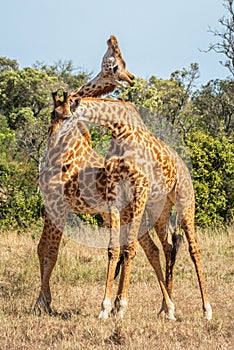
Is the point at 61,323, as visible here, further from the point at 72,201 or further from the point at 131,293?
the point at 131,293

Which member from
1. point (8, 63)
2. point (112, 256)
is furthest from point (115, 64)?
point (8, 63)

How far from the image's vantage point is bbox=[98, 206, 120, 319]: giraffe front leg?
525 cm

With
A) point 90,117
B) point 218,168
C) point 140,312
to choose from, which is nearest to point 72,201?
point 90,117

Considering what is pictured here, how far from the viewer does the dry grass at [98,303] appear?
15.1 ft

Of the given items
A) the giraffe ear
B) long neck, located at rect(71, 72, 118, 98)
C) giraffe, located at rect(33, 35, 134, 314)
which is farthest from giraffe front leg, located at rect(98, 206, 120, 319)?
long neck, located at rect(71, 72, 118, 98)

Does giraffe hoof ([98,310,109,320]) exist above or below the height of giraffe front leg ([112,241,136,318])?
below

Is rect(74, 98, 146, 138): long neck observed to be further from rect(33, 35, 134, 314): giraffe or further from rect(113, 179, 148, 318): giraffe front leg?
rect(113, 179, 148, 318): giraffe front leg

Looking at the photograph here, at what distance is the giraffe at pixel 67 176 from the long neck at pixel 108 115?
0.36 meters

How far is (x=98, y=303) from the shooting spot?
21.0ft

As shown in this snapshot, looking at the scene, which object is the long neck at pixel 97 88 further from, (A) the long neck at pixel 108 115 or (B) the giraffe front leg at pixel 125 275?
(B) the giraffe front leg at pixel 125 275

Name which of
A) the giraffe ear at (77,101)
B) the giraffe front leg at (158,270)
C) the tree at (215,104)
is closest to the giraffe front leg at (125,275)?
the giraffe front leg at (158,270)

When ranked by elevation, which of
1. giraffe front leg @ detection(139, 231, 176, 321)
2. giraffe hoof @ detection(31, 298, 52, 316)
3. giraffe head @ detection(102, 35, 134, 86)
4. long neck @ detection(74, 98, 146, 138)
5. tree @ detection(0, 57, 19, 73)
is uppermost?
tree @ detection(0, 57, 19, 73)

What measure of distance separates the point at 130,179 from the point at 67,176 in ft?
2.53

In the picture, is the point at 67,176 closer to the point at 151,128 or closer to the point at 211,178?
the point at 151,128
